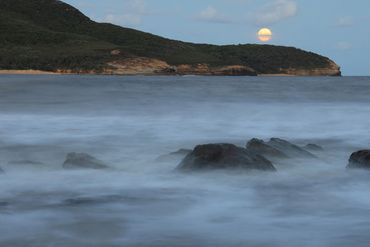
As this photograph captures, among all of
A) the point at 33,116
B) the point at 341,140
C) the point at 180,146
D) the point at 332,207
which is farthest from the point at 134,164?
the point at 33,116

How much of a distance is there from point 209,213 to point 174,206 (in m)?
0.71

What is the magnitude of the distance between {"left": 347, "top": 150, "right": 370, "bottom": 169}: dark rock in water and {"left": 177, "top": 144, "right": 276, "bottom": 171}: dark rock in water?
1.79 meters

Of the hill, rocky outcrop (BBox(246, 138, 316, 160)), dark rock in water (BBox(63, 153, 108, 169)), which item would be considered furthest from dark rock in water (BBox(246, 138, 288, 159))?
the hill

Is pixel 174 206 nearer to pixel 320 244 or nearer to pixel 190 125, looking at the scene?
pixel 320 244

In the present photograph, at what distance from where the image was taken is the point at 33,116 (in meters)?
27.0

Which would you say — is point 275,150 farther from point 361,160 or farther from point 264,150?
point 361,160

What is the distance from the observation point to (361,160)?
1193cm

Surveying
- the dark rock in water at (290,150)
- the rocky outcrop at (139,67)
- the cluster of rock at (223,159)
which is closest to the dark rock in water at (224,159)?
the cluster of rock at (223,159)

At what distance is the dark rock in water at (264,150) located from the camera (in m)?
13.1

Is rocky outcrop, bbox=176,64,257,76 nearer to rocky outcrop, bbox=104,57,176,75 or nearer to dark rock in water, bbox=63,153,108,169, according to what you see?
rocky outcrop, bbox=104,57,176,75

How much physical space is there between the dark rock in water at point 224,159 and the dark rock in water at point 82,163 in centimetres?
178

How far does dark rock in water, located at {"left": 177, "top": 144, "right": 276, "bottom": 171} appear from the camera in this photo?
36.9 feet

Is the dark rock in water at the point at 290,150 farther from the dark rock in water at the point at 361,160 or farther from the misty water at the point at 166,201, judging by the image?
the dark rock in water at the point at 361,160

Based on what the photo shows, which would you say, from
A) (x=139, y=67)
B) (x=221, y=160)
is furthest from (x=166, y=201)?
(x=139, y=67)
